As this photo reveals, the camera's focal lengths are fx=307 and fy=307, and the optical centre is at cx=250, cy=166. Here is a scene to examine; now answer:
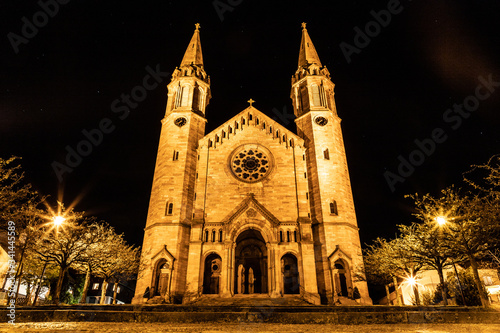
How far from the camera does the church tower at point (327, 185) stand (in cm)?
2484

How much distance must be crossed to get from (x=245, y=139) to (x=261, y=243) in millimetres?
10933

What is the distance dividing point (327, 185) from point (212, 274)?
515 inches

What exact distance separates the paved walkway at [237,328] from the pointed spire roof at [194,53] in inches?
1315

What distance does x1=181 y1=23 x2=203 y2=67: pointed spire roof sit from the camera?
38594mm

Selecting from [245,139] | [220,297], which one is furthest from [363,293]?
[245,139]

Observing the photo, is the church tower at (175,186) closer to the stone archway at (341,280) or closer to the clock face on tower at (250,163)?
the clock face on tower at (250,163)

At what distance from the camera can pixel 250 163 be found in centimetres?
3112

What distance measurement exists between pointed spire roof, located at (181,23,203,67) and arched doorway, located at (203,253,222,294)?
2363 centimetres

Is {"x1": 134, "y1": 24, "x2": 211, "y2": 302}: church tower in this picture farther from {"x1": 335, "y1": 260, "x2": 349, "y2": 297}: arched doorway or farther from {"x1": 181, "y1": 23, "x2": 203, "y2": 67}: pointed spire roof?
{"x1": 335, "y1": 260, "x2": 349, "y2": 297}: arched doorway

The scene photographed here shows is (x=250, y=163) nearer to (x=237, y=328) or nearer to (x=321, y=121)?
(x=321, y=121)

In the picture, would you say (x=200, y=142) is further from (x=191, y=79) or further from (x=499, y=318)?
(x=499, y=318)

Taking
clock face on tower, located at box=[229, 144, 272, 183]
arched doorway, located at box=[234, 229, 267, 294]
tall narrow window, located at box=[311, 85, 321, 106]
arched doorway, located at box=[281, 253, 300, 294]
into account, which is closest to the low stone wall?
arched doorway, located at box=[281, 253, 300, 294]

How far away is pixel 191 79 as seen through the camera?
35.4 m

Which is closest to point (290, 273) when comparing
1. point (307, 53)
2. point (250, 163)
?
point (250, 163)
